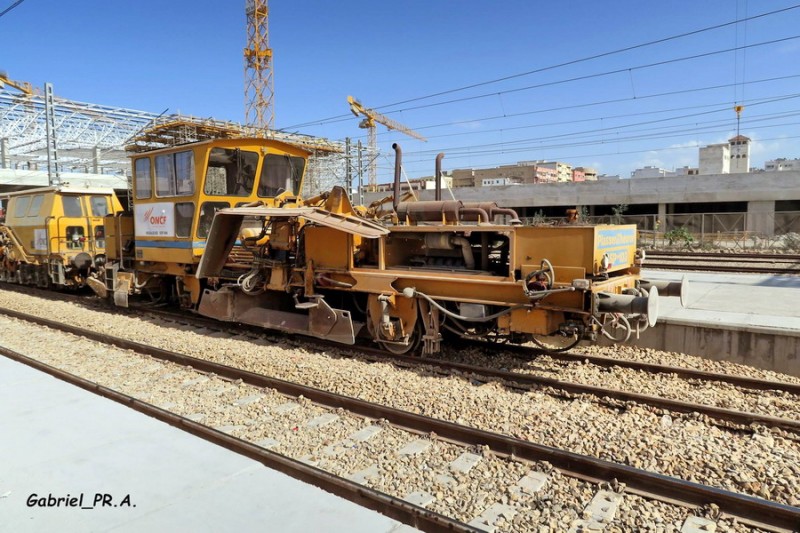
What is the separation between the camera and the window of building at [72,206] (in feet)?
46.7

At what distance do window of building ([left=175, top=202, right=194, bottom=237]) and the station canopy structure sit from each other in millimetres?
19389

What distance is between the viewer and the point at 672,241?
85.3 feet

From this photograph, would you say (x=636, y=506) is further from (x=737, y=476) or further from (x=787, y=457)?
(x=787, y=457)

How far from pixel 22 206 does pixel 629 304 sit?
17.1 metres

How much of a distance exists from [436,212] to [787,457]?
461cm

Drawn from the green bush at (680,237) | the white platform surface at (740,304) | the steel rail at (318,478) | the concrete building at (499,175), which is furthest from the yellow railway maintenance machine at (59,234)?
the concrete building at (499,175)

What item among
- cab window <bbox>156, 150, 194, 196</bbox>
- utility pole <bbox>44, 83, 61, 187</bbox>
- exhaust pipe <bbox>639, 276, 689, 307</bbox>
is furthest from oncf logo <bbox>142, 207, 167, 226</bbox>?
utility pole <bbox>44, 83, 61, 187</bbox>

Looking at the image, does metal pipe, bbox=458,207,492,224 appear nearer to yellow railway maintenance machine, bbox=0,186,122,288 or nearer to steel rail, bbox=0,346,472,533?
steel rail, bbox=0,346,472,533

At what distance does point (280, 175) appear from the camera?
390 inches

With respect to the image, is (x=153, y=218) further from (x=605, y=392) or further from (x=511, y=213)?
(x=605, y=392)

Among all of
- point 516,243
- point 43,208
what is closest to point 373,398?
point 516,243

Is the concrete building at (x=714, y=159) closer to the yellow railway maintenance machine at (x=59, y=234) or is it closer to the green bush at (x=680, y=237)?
the green bush at (x=680, y=237)

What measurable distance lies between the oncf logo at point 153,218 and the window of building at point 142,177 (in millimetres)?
330

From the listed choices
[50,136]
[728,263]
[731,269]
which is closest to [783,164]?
[728,263]
